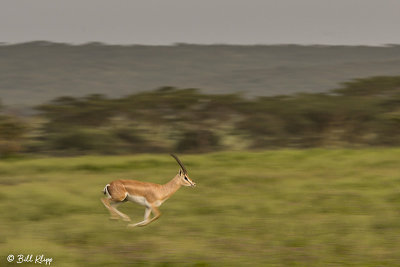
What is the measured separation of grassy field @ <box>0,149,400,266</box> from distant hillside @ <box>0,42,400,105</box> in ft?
124

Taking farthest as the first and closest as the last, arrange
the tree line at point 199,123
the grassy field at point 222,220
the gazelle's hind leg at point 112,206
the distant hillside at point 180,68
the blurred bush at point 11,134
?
the distant hillside at point 180,68, the tree line at point 199,123, the blurred bush at point 11,134, the gazelle's hind leg at point 112,206, the grassy field at point 222,220

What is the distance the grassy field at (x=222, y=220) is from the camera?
6.35 metres

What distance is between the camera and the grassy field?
635 cm

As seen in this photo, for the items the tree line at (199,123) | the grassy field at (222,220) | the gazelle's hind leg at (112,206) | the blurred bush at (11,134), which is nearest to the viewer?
the grassy field at (222,220)

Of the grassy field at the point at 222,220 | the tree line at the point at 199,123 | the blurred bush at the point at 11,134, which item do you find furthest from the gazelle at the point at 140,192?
the tree line at the point at 199,123

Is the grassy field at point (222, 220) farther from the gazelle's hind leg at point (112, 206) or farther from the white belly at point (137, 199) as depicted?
the white belly at point (137, 199)

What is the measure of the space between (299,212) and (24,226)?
8.80 ft

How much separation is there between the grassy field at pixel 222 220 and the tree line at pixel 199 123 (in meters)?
5.37

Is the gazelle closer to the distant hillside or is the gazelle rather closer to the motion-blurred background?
the motion-blurred background

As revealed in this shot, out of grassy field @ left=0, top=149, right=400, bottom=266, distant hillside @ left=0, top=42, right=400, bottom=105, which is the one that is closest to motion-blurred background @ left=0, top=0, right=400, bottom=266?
grassy field @ left=0, top=149, right=400, bottom=266

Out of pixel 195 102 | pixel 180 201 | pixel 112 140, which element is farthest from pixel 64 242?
pixel 195 102

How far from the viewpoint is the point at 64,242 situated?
6734 millimetres

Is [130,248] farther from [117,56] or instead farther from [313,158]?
[117,56]

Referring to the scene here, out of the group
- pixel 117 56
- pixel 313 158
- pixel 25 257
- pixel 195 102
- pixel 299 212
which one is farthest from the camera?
pixel 117 56
